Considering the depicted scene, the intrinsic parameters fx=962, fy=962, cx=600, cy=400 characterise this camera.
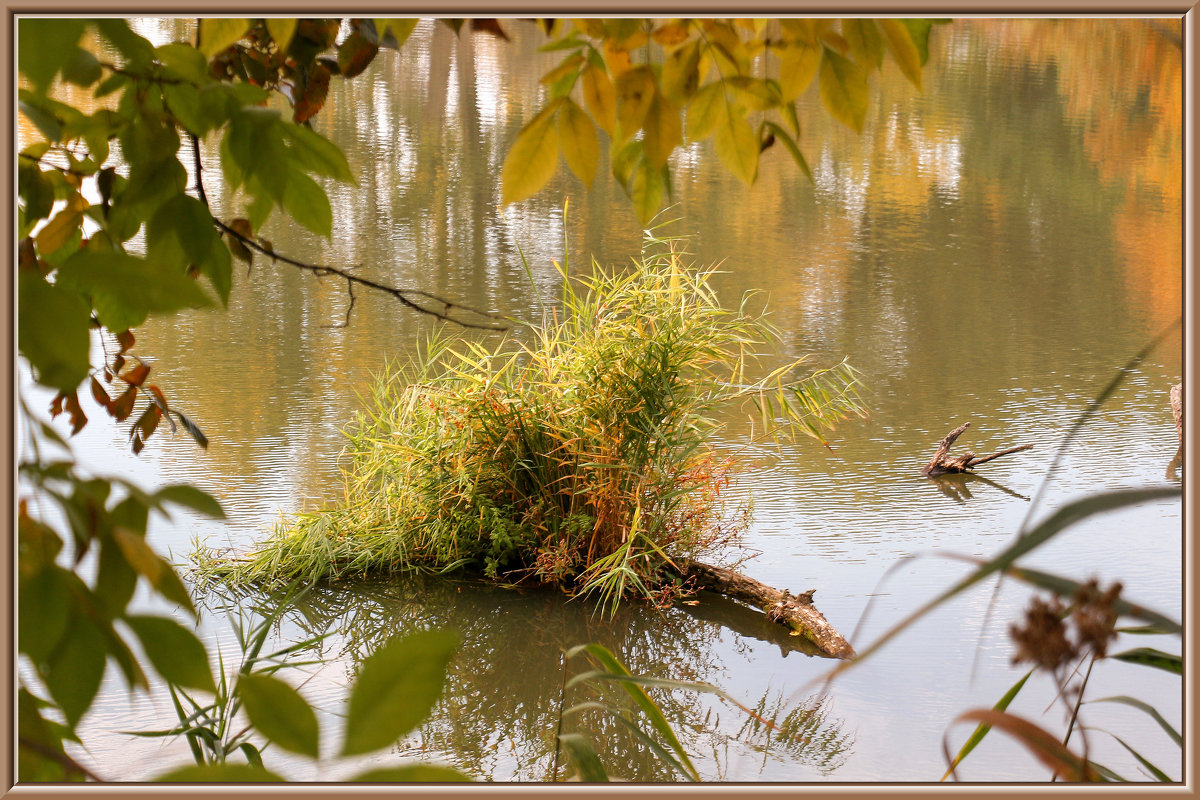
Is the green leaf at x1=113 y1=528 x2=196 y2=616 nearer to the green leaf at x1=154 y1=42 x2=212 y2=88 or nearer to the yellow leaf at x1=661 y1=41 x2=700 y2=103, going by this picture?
the green leaf at x1=154 y1=42 x2=212 y2=88

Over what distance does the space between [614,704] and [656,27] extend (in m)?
1.59

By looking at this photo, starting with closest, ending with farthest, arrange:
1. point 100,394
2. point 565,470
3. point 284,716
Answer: point 284,716 → point 100,394 → point 565,470

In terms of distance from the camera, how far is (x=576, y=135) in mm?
627

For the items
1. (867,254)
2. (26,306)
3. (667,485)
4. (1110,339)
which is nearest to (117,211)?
(26,306)

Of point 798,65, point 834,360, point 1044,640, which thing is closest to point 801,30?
point 798,65

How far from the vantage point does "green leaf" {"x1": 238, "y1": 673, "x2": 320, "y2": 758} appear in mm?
326

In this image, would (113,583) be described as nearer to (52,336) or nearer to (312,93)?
(52,336)

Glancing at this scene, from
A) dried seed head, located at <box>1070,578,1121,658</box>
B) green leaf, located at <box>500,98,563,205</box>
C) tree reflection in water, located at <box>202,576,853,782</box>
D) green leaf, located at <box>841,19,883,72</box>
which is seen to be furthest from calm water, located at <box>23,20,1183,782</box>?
green leaf, located at <box>500,98,563,205</box>

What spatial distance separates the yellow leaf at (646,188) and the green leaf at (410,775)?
0.46 meters

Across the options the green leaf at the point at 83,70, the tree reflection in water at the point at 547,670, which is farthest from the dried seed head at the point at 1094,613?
the tree reflection in water at the point at 547,670

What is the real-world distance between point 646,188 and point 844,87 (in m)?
0.16

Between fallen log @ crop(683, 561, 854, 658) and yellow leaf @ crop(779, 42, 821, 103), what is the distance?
1.67m

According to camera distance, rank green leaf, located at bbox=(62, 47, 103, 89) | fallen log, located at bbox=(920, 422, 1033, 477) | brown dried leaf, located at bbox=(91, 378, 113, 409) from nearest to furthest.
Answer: green leaf, located at bbox=(62, 47, 103, 89)
brown dried leaf, located at bbox=(91, 378, 113, 409)
fallen log, located at bbox=(920, 422, 1033, 477)

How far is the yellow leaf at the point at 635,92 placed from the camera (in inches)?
24.6
